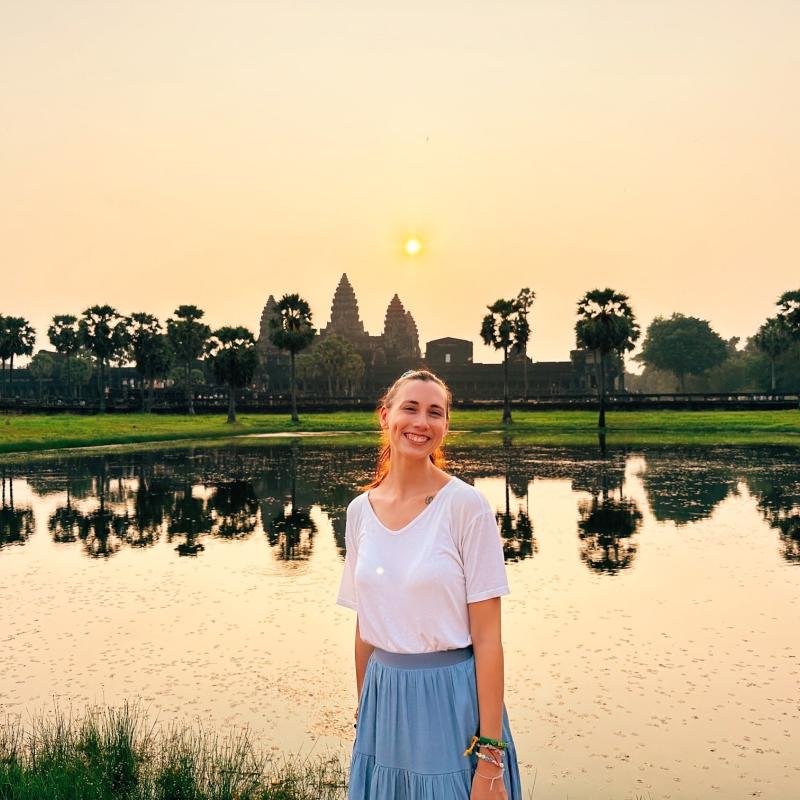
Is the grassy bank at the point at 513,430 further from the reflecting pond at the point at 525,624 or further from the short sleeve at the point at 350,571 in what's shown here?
the short sleeve at the point at 350,571

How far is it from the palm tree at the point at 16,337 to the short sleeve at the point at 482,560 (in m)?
A: 97.5

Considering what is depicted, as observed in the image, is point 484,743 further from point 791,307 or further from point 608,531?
point 791,307

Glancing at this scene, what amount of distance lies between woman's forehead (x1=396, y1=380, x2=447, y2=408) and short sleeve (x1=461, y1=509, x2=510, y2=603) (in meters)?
0.58

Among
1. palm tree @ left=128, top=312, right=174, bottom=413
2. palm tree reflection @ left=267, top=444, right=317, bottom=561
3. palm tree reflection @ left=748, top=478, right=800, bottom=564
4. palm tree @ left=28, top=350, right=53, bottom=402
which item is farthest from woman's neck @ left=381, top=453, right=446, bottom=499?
palm tree @ left=28, top=350, right=53, bottom=402

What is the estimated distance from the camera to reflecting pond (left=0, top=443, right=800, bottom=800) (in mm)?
6891

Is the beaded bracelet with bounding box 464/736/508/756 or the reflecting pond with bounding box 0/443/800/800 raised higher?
the beaded bracelet with bounding box 464/736/508/756

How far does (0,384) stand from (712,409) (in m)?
96.0

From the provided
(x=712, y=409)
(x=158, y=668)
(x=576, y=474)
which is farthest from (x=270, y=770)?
(x=712, y=409)

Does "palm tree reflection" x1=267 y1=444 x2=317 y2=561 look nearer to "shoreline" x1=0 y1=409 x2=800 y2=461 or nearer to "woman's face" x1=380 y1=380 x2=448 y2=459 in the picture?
"woman's face" x1=380 y1=380 x2=448 y2=459

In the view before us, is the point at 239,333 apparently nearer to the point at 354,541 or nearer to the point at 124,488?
the point at 124,488

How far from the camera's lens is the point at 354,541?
4012 mm

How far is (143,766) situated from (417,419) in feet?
13.1

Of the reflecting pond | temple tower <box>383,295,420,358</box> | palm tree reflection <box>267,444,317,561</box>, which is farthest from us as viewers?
temple tower <box>383,295,420,358</box>

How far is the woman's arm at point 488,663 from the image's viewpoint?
11.4 feet
